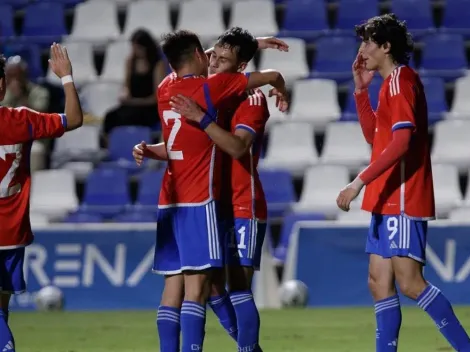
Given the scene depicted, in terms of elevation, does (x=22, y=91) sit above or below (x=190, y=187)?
below

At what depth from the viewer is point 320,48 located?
13.1 metres

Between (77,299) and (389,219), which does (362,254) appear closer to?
(77,299)

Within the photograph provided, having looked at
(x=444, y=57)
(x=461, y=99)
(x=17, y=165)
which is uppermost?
(x=17, y=165)

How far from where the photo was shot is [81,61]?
13641mm

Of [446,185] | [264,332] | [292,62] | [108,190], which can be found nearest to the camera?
[264,332]

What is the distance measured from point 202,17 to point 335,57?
1623 millimetres

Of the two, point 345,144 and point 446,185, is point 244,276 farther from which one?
point 345,144

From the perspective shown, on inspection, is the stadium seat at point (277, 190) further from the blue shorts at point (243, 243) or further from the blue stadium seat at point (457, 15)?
the blue shorts at point (243, 243)

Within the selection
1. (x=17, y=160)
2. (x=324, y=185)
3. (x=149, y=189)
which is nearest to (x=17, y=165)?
(x=17, y=160)

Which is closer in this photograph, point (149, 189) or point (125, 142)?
point (149, 189)

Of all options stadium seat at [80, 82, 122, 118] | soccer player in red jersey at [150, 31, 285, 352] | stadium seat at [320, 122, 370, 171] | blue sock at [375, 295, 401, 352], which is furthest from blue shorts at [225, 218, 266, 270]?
stadium seat at [80, 82, 122, 118]

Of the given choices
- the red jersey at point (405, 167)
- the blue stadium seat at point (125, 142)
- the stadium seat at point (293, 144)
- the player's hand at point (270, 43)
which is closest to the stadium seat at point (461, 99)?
the stadium seat at point (293, 144)

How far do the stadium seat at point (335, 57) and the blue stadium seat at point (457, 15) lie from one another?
1169mm

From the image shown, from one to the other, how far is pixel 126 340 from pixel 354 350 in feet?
5.85
